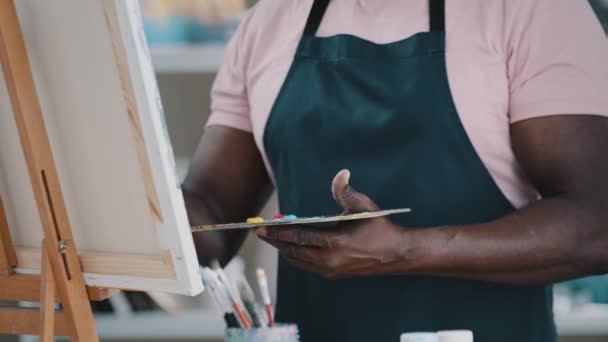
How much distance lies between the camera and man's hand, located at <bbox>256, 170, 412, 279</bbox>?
1.26 metres

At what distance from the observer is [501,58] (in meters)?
1.40

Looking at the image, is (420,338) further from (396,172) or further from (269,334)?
(396,172)

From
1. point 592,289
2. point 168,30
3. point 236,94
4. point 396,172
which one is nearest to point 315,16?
point 236,94

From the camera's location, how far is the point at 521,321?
146cm

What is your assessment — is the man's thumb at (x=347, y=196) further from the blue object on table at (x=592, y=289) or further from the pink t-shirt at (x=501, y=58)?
the blue object on table at (x=592, y=289)

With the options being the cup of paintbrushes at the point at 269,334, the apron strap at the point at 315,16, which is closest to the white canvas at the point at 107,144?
the cup of paintbrushes at the point at 269,334

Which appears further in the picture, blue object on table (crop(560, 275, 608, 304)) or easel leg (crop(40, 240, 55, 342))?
blue object on table (crop(560, 275, 608, 304))

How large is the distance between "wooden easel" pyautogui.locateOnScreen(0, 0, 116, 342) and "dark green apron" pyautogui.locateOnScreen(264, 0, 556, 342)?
485 millimetres

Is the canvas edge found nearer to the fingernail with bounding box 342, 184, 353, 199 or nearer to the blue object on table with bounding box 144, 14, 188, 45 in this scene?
the fingernail with bounding box 342, 184, 353, 199

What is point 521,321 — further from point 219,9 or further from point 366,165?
point 219,9

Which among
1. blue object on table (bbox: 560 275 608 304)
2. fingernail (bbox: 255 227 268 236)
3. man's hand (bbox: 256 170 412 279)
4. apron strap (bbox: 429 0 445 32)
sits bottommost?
blue object on table (bbox: 560 275 608 304)

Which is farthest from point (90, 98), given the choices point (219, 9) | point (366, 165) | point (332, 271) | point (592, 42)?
point (219, 9)

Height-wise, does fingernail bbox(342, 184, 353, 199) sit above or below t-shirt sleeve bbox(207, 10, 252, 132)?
below

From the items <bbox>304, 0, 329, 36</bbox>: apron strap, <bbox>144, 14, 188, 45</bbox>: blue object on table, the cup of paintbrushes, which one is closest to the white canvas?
the cup of paintbrushes
